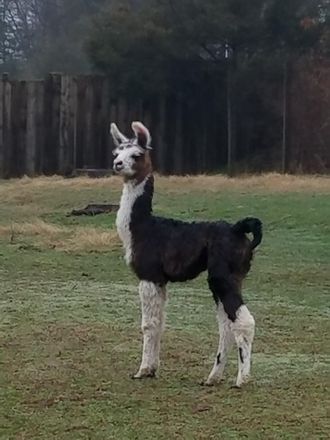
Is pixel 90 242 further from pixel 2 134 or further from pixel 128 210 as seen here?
pixel 2 134

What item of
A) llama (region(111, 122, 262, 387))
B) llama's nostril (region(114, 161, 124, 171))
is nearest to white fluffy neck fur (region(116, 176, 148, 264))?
llama (region(111, 122, 262, 387))

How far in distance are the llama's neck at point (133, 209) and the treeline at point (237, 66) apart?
20.5 meters

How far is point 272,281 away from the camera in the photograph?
40.7 ft

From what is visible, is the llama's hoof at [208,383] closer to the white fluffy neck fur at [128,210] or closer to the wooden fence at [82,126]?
the white fluffy neck fur at [128,210]

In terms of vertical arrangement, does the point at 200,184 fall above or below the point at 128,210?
below

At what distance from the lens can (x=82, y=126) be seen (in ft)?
99.8

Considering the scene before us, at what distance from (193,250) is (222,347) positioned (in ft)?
1.98

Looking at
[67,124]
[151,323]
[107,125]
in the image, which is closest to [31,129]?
[67,124]

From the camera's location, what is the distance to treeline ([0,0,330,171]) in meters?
28.1

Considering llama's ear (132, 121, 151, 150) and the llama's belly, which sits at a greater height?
llama's ear (132, 121, 151, 150)

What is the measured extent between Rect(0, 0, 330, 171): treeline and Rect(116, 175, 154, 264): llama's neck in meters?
20.5

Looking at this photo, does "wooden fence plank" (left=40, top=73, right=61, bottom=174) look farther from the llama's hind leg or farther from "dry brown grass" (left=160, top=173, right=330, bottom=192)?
the llama's hind leg

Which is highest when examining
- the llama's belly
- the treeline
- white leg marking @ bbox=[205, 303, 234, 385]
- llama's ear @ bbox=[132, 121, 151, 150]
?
the treeline

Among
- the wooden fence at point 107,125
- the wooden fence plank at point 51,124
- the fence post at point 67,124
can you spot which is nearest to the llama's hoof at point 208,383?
the wooden fence at point 107,125
